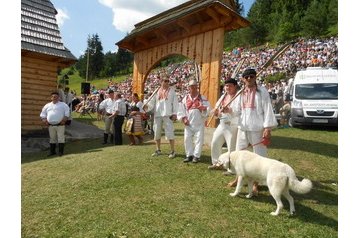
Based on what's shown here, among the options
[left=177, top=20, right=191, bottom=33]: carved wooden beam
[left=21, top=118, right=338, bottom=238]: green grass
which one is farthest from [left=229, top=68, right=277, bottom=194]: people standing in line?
[left=177, top=20, right=191, bottom=33]: carved wooden beam

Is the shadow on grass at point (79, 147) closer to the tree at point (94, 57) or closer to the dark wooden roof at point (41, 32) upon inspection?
the dark wooden roof at point (41, 32)

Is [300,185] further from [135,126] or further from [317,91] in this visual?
[317,91]

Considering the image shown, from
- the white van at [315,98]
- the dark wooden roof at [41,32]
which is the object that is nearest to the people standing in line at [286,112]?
the white van at [315,98]

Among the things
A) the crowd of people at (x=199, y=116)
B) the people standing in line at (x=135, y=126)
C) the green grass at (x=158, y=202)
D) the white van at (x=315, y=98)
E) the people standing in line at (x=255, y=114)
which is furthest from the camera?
the white van at (x=315, y=98)

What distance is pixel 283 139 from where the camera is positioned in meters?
12.0

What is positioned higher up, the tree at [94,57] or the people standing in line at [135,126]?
the tree at [94,57]

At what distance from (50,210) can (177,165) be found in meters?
3.11

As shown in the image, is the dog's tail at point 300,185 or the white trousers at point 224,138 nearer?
the dog's tail at point 300,185

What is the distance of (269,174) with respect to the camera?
16.7 feet

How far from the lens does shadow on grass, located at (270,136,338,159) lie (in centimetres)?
988

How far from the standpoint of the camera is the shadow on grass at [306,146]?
988 cm

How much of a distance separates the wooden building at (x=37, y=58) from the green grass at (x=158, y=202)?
510 cm

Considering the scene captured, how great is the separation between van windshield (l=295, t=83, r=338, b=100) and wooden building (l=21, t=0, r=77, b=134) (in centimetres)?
1030

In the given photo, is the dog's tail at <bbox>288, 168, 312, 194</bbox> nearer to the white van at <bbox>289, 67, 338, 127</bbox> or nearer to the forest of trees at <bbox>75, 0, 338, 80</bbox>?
the white van at <bbox>289, 67, 338, 127</bbox>
